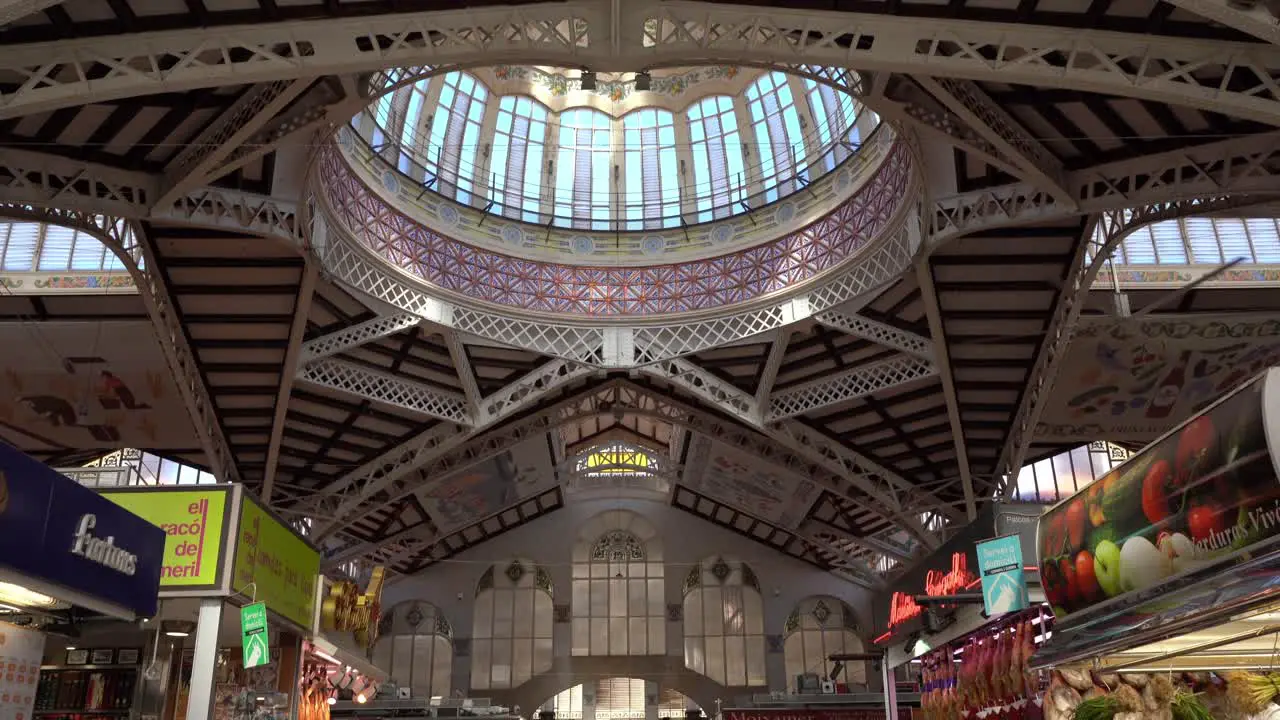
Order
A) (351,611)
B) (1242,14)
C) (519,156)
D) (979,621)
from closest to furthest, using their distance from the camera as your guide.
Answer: (1242,14)
(979,621)
(351,611)
(519,156)

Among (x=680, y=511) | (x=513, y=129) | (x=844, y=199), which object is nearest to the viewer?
(x=844, y=199)

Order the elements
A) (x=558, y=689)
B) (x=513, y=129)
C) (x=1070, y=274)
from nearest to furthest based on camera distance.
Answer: (x=1070, y=274) < (x=513, y=129) < (x=558, y=689)

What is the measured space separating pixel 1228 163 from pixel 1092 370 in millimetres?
9112

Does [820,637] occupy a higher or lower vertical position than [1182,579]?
higher

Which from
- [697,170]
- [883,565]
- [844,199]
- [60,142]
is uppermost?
[697,170]

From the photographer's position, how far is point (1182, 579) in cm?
589

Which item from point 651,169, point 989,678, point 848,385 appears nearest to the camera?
point 989,678

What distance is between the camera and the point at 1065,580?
7590 millimetres

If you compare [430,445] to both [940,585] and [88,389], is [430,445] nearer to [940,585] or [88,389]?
[88,389]

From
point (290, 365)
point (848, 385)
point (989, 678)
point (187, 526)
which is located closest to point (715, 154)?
point (848, 385)

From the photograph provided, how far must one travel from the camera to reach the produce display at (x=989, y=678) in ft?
36.8

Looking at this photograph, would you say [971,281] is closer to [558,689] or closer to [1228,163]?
[1228,163]

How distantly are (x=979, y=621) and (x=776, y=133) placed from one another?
14682mm

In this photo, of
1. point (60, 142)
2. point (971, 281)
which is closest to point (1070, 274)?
point (971, 281)
